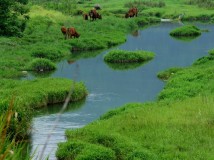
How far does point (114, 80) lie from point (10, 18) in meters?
9.62

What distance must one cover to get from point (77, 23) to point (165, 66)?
18.0m

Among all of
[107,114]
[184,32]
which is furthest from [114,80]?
[184,32]

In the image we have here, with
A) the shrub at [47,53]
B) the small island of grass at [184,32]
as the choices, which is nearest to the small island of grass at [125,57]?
the shrub at [47,53]

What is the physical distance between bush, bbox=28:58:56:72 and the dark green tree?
18.6 ft

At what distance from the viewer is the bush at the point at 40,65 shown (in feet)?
85.7

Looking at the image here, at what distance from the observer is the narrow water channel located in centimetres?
1623

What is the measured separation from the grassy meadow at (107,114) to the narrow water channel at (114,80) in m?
0.61

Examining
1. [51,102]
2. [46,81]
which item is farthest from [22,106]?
[46,81]

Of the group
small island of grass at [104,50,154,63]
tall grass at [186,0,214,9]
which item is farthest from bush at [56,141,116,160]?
tall grass at [186,0,214,9]

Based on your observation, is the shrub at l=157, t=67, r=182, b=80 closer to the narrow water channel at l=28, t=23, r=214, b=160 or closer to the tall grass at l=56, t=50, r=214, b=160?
the narrow water channel at l=28, t=23, r=214, b=160

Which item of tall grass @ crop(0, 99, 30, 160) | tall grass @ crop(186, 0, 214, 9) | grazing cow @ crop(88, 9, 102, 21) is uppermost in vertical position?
tall grass @ crop(0, 99, 30, 160)

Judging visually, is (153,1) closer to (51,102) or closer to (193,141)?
(51,102)

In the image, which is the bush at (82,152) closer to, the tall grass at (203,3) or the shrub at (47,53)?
the shrub at (47,53)

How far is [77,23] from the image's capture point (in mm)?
44281
